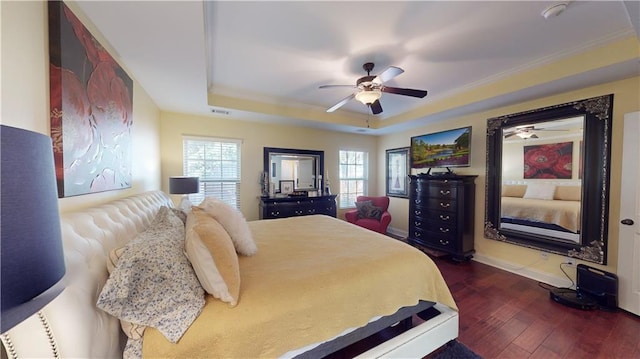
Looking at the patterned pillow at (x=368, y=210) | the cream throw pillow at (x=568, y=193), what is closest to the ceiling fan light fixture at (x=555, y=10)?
the cream throw pillow at (x=568, y=193)

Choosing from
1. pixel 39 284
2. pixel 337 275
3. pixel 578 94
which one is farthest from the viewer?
pixel 578 94

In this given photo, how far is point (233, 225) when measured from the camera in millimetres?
1715

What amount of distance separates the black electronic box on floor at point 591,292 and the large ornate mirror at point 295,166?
3850mm

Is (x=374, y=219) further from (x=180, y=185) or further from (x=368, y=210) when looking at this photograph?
(x=180, y=185)

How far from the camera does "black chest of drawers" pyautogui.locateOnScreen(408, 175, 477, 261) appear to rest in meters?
3.47

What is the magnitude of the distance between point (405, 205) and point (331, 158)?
196 centimetres

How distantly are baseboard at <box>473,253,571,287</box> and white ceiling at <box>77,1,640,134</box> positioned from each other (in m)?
2.29

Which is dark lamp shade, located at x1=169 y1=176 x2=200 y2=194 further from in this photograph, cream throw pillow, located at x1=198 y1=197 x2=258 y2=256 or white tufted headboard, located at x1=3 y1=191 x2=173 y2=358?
white tufted headboard, located at x1=3 y1=191 x2=173 y2=358

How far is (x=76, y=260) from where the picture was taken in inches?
36.1

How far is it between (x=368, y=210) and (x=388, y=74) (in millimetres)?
2825

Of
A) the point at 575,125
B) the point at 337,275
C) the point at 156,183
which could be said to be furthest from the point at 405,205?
the point at 156,183

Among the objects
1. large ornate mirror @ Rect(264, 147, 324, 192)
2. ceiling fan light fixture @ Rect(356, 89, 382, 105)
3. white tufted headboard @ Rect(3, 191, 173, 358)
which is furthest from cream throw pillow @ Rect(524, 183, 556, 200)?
white tufted headboard @ Rect(3, 191, 173, 358)

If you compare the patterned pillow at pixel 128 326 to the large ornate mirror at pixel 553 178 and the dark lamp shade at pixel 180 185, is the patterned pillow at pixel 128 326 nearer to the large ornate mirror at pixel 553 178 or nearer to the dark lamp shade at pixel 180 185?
the dark lamp shade at pixel 180 185

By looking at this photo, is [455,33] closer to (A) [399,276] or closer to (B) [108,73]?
A: (A) [399,276]
